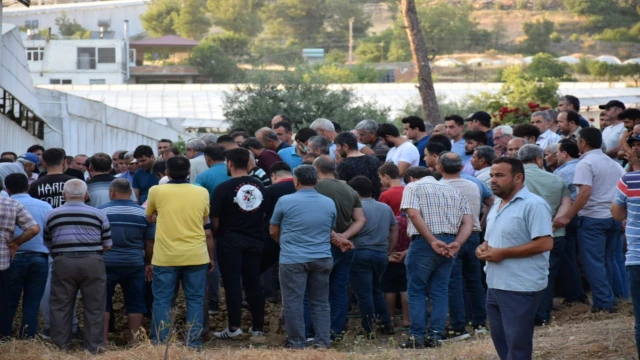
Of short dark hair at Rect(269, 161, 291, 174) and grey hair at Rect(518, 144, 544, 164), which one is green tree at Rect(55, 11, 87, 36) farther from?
grey hair at Rect(518, 144, 544, 164)

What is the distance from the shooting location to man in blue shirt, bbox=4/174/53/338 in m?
9.60

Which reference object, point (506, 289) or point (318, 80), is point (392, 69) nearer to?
point (318, 80)

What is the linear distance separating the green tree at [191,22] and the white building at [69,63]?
50.1 m

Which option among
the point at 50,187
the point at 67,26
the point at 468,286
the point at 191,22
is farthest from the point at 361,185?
the point at 191,22

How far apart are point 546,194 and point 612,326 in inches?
58.1

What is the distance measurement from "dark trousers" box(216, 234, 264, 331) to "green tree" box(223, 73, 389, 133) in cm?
1235

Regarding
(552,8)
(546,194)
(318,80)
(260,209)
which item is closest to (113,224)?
(260,209)

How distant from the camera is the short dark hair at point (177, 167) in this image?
9.31 meters

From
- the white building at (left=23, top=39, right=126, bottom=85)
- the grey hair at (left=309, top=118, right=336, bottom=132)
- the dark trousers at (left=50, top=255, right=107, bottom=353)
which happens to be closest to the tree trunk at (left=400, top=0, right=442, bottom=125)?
the grey hair at (left=309, top=118, right=336, bottom=132)

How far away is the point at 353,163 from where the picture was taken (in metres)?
10.7

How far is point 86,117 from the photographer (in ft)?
99.8

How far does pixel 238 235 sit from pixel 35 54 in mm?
87979

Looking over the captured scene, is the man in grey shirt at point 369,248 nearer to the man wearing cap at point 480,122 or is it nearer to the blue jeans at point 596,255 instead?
the blue jeans at point 596,255

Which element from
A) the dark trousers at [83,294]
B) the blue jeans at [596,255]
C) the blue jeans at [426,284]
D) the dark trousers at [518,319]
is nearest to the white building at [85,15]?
the dark trousers at [83,294]
